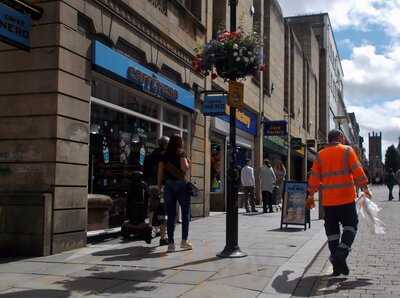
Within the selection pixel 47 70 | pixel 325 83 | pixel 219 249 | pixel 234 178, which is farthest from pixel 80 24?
pixel 325 83

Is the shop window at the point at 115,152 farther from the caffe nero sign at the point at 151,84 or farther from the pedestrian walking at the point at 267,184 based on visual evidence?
the pedestrian walking at the point at 267,184

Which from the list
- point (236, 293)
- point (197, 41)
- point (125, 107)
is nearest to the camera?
point (236, 293)

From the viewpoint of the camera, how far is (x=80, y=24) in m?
9.46

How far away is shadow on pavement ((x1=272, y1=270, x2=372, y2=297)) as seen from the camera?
640cm

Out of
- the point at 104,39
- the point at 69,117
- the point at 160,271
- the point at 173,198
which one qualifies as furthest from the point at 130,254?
the point at 104,39

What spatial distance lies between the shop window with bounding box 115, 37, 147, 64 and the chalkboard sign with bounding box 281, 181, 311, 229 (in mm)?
4414

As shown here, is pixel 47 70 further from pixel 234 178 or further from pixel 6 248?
pixel 234 178

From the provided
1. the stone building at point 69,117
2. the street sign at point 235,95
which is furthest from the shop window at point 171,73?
the street sign at point 235,95

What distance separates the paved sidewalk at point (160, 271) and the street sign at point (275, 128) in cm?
1256

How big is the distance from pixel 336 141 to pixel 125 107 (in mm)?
5069

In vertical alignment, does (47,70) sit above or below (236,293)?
above

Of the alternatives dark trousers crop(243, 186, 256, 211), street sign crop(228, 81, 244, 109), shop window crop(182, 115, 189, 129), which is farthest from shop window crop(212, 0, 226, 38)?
street sign crop(228, 81, 244, 109)

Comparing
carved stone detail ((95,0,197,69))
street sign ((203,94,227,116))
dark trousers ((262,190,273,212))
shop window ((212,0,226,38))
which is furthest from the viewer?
dark trousers ((262,190,273,212))

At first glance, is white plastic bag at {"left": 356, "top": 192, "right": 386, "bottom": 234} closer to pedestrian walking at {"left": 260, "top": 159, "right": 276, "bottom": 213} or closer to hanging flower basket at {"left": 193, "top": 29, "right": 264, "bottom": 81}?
hanging flower basket at {"left": 193, "top": 29, "right": 264, "bottom": 81}
